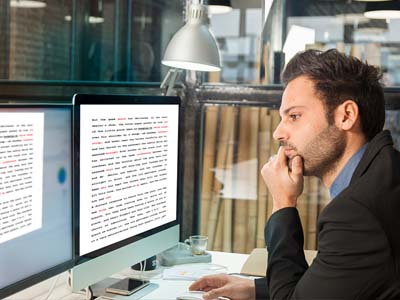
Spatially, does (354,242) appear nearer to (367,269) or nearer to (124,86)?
(367,269)

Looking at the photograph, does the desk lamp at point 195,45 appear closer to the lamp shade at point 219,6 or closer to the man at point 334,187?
the man at point 334,187

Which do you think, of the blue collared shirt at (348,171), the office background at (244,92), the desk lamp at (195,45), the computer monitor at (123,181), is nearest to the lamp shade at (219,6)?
the office background at (244,92)

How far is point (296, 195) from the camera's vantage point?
146cm

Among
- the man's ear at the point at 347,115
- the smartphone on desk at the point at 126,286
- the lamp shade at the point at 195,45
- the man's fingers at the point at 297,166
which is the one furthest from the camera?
the lamp shade at the point at 195,45

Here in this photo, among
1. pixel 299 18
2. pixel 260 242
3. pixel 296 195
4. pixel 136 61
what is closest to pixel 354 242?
pixel 296 195

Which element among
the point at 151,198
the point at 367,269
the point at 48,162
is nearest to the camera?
the point at 367,269

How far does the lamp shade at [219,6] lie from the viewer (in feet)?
9.40

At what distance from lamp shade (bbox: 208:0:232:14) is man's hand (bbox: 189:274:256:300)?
164cm

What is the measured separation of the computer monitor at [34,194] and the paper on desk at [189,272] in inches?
18.3

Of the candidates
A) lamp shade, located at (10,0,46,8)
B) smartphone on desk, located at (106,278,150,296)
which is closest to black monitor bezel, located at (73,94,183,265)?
smartphone on desk, located at (106,278,150,296)

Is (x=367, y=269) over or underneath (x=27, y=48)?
underneath

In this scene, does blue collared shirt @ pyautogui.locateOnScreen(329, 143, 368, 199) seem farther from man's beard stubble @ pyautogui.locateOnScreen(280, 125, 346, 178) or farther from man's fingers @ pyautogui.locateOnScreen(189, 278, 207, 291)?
man's fingers @ pyautogui.locateOnScreen(189, 278, 207, 291)

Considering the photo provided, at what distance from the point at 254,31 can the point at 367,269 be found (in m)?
1.90

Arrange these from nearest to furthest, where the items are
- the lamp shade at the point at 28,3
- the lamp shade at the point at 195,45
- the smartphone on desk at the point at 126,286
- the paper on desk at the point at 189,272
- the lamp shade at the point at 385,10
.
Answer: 1. the smartphone on desk at the point at 126,286
2. the paper on desk at the point at 189,272
3. the lamp shade at the point at 195,45
4. the lamp shade at the point at 385,10
5. the lamp shade at the point at 28,3
